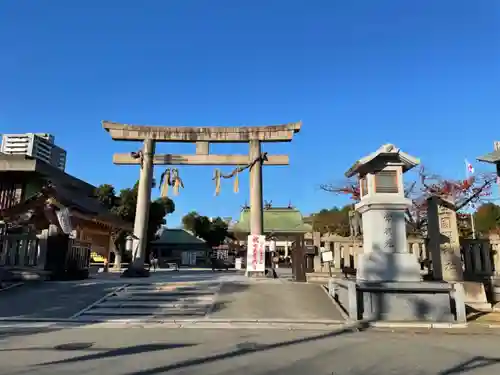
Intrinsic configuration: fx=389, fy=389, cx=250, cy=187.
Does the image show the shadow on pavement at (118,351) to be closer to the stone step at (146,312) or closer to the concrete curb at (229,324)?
the concrete curb at (229,324)

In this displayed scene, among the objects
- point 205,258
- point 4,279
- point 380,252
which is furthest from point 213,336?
point 205,258

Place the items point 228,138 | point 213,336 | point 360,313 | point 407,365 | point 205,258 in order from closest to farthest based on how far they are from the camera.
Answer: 1. point 407,365
2. point 213,336
3. point 360,313
4. point 228,138
5. point 205,258

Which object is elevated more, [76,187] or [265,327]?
[76,187]

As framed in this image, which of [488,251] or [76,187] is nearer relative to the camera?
[488,251]

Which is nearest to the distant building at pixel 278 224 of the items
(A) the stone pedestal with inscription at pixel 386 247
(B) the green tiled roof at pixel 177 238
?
(B) the green tiled roof at pixel 177 238

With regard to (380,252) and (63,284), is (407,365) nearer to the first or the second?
(380,252)

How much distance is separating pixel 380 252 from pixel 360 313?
1.63 m

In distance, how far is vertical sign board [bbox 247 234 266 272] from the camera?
16458 mm

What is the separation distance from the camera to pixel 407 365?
17.8ft

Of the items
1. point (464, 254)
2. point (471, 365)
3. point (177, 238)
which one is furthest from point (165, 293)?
point (177, 238)

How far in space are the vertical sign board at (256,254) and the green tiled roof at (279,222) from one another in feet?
56.2

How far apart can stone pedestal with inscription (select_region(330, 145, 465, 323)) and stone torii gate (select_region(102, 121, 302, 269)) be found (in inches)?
314

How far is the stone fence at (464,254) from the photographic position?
40.8ft

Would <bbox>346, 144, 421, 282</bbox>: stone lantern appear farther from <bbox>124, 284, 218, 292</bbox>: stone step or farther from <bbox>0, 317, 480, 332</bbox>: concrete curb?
<bbox>124, 284, 218, 292</bbox>: stone step
